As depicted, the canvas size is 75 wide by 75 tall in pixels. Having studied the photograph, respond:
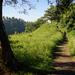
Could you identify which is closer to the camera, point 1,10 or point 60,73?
point 1,10

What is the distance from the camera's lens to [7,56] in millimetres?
14078

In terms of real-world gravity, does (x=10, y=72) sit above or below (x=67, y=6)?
→ below

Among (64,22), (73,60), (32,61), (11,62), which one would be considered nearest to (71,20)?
(64,22)

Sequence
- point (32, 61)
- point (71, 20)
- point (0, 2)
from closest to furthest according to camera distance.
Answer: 1. point (0, 2)
2. point (32, 61)
3. point (71, 20)

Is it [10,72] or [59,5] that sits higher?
[59,5]

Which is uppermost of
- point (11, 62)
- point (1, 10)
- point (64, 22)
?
point (1, 10)

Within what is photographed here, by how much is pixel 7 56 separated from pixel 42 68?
293 centimetres

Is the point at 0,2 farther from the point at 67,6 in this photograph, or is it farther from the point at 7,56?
the point at 67,6

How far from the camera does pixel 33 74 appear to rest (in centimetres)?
1381

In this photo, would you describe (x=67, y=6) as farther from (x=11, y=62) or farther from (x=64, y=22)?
(x=64, y=22)

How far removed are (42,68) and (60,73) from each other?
4.47ft

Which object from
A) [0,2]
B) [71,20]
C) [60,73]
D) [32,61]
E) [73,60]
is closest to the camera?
[0,2]

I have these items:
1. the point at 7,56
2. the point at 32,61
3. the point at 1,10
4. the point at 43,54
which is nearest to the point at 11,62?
the point at 7,56

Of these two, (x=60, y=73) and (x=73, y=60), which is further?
(x=73, y=60)
